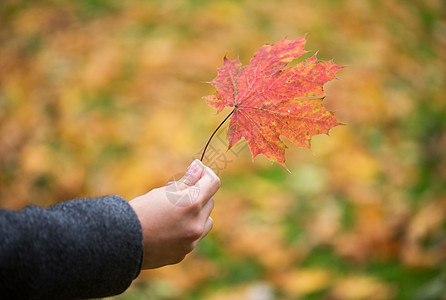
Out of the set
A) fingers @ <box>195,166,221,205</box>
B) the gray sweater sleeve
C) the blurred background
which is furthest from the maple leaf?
the blurred background

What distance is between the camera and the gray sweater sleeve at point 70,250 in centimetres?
72

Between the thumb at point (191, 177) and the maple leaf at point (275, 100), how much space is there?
83 mm

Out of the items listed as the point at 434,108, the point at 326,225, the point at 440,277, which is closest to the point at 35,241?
the point at 440,277

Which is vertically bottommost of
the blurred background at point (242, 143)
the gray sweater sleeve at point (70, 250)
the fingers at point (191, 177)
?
the gray sweater sleeve at point (70, 250)

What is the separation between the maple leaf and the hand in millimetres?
110

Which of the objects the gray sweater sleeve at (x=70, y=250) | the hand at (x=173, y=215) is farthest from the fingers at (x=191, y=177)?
the gray sweater sleeve at (x=70, y=250)

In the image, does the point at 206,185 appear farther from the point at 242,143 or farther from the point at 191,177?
the point at 242,143

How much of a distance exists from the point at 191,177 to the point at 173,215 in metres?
0.09

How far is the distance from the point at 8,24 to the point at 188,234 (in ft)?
11.3

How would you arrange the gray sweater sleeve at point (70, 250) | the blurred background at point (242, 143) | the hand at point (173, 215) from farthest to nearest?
the blurred background at point (242, 143), the hand at point (173, 215), the gray sweater sleeve at point (70, 250)

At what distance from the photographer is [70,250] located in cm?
75

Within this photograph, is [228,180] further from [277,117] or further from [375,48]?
[375,48]

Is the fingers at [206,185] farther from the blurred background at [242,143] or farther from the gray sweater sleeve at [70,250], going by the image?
the blurred background at [242,143]

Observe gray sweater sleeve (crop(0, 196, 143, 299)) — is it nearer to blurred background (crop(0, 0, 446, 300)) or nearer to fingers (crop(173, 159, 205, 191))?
fingers (crop(173, 159, 205, 191))
